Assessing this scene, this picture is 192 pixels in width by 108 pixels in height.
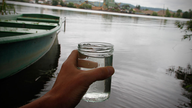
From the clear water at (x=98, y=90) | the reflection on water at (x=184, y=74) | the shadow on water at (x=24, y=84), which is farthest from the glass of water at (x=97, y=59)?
the reflection on water at (x=184, y=74)

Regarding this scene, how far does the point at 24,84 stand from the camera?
3.93 metres

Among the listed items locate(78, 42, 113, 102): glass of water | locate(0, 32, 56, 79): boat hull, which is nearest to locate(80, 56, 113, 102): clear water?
locate(78, 42, 113, 102): glass of water

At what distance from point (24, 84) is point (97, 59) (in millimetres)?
3512

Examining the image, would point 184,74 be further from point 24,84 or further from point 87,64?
point 87,64

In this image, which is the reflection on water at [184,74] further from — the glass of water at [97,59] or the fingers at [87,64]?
the fingers at [87,64]

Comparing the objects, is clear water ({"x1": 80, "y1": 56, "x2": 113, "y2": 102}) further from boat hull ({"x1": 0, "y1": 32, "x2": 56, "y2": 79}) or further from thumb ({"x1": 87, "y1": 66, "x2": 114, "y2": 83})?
boat hull ({"x1": 0, "y1": 32, "x2": 56, "y2": 79})

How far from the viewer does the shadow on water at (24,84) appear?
10.7ft

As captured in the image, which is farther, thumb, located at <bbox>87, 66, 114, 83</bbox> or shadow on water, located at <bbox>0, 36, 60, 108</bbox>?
shadow on water, located at <bbox>0, 36, 60, 108</bbox>

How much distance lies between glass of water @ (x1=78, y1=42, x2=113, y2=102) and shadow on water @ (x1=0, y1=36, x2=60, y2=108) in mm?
2675

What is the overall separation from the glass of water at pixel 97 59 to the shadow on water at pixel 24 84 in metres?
2.68

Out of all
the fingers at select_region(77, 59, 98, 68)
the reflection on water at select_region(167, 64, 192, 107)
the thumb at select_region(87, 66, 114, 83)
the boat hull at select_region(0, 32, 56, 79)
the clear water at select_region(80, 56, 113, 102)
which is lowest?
the reflection on water at select_region(167, 64, 192, 107)

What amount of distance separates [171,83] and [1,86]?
4.56 metres

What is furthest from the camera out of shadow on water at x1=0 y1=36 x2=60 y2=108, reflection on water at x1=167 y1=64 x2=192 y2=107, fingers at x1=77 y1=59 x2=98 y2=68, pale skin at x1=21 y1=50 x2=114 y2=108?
reflection on water at x1=167 y1=64 x2=192 y2=107

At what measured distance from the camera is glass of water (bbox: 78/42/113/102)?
3.16 feet
